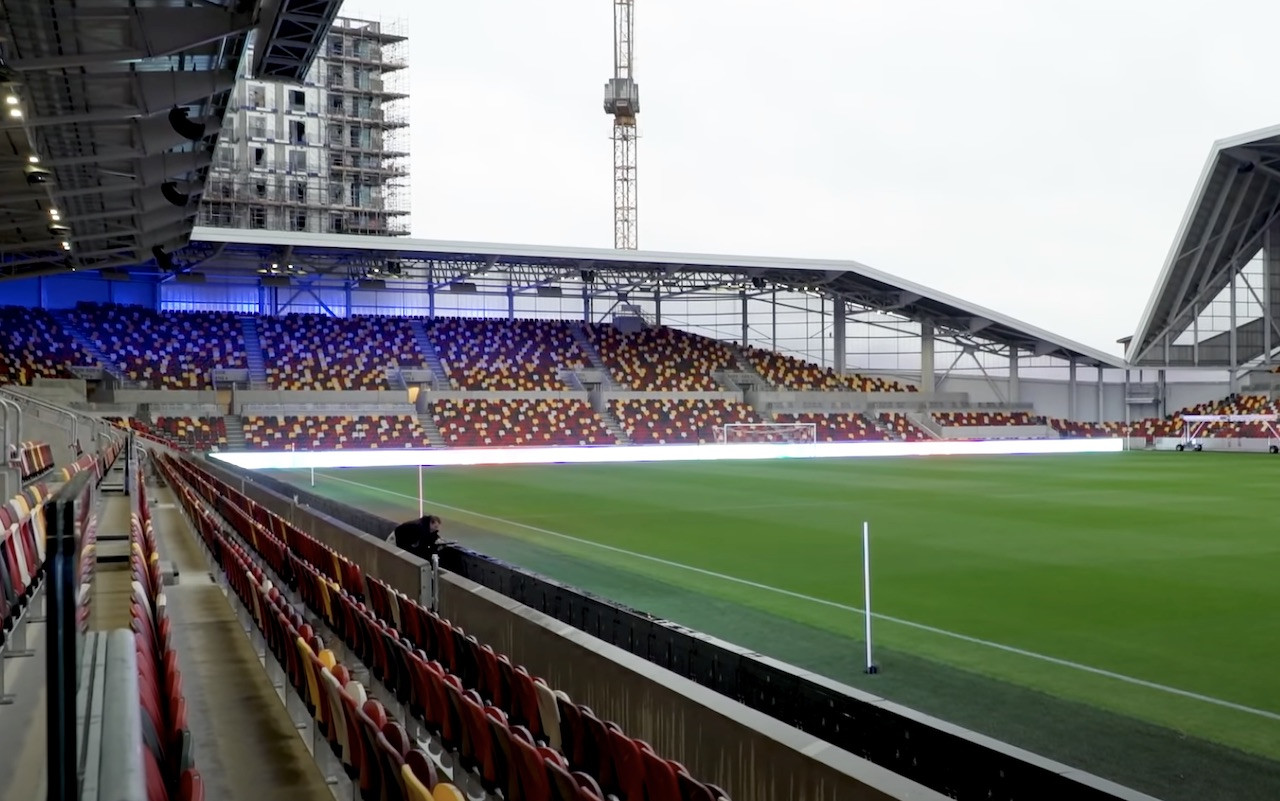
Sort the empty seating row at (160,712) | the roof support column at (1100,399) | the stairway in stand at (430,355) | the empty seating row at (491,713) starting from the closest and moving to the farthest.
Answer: the empty seating row at (160,712)
the empty seating row at (491,713)
the stairway in stand at (430,355)
the roof support column at (1100,399)

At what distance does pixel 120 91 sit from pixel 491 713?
58.7 feet

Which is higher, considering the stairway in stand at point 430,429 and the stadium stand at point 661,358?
the stadium stand at point 661,358

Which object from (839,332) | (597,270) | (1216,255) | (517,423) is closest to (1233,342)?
(1216,255)

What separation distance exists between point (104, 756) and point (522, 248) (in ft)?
151

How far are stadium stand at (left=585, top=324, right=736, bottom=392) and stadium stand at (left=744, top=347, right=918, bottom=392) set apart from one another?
65.7 inches

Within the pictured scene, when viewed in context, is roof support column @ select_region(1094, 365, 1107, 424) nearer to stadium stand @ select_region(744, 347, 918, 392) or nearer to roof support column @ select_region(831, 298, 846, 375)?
stadium stand @ select_region(744, 347, 918, 392)

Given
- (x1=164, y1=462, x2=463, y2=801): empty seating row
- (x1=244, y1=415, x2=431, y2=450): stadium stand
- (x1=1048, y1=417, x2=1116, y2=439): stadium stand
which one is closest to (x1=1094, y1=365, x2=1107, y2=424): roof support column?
(x1=1048, y1=417, x2=1116, y2=439): stadium stand

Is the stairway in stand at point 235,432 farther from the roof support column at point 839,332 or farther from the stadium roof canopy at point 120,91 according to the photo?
the roof support column at point 839,332

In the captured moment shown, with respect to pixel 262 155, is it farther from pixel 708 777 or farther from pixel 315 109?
pixel 708 777

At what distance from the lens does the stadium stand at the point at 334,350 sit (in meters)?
49.7

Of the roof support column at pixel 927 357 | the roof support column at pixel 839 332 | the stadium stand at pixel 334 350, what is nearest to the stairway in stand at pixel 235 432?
the stadium stand at pixel 334 350

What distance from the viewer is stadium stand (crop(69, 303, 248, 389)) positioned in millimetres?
47188

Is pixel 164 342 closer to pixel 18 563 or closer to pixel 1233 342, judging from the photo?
pixel 18 563

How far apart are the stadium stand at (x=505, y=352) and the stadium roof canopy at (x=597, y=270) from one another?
7.45 ft
